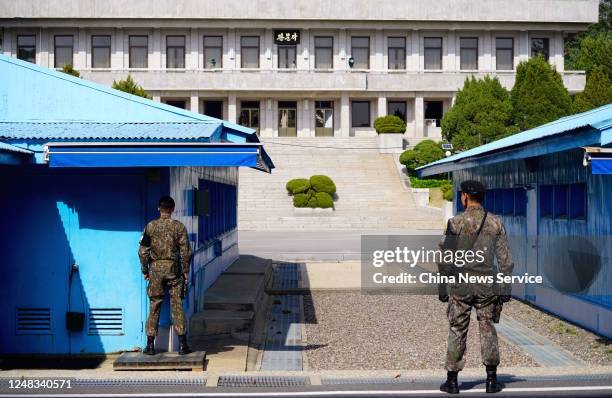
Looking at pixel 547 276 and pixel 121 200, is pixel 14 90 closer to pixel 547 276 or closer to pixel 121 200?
pixel 121 200

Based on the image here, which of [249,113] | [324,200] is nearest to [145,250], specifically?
[324,200]

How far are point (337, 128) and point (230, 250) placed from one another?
39178 mm

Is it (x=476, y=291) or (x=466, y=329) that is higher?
(x=476, y=291)

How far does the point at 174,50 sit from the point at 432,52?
19.0 metres

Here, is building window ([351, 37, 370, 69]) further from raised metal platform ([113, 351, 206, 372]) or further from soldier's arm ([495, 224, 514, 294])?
soldier's arm ([495, 224, 514, 294])

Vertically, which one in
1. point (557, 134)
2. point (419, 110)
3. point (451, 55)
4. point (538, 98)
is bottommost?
point (557, 134)

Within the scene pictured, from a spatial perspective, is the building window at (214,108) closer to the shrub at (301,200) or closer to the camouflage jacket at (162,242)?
the shrub at (301,200)

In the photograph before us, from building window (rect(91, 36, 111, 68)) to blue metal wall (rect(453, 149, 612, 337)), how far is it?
45448 mm

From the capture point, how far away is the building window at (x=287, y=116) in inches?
2248

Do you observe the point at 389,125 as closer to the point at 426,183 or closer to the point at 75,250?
the point at 426,183

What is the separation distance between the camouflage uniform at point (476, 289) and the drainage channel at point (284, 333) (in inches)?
99.7

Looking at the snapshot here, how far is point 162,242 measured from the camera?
8.88 metres

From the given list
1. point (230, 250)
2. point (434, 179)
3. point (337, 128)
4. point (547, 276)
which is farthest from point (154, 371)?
point (337, 128)

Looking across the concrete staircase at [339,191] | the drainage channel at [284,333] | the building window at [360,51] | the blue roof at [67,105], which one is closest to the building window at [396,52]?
the building window at [360,51]
